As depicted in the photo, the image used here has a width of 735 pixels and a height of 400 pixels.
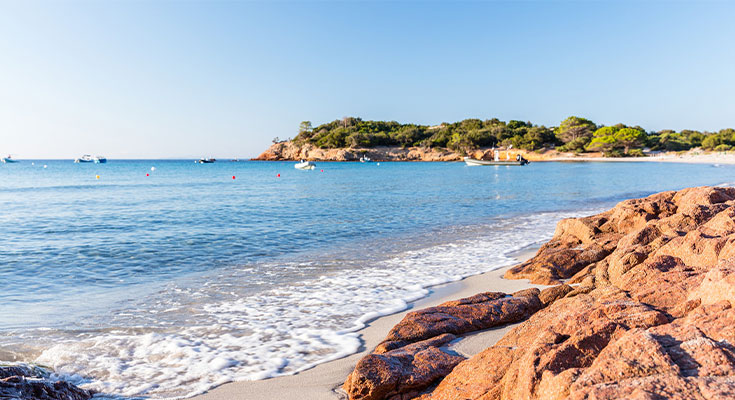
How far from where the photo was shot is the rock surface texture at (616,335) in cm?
206

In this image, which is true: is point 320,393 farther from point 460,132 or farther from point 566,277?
point 460,132

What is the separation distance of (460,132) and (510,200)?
366 feet

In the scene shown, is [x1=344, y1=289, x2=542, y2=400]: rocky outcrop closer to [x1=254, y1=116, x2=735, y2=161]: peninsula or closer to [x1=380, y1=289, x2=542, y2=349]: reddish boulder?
[x1=380, y1=289, x2=542, y2=349]: reddish boulder

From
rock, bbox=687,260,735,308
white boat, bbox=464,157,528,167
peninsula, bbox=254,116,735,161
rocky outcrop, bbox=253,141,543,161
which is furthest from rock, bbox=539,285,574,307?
rocky outcrop, bbox=253,141,543,161

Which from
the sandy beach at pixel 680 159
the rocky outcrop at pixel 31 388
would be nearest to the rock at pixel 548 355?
the rocky outcrop at pixel 31 388

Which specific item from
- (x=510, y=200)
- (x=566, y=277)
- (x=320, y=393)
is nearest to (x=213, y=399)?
(x=320, y=393)

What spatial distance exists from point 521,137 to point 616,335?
11782cm

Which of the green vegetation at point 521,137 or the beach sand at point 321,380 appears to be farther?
the green vegetation at point 521,137

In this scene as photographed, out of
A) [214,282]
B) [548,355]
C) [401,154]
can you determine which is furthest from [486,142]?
[548,355]

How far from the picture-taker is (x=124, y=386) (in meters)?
4.27

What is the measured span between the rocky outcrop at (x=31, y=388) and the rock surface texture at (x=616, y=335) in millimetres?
2332

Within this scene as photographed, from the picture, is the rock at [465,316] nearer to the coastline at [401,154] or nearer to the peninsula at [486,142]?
the coastline at [401,154]

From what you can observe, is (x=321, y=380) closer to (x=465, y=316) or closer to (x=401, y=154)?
(x=465, y=316)

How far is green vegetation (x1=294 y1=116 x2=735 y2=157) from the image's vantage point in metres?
94.9
